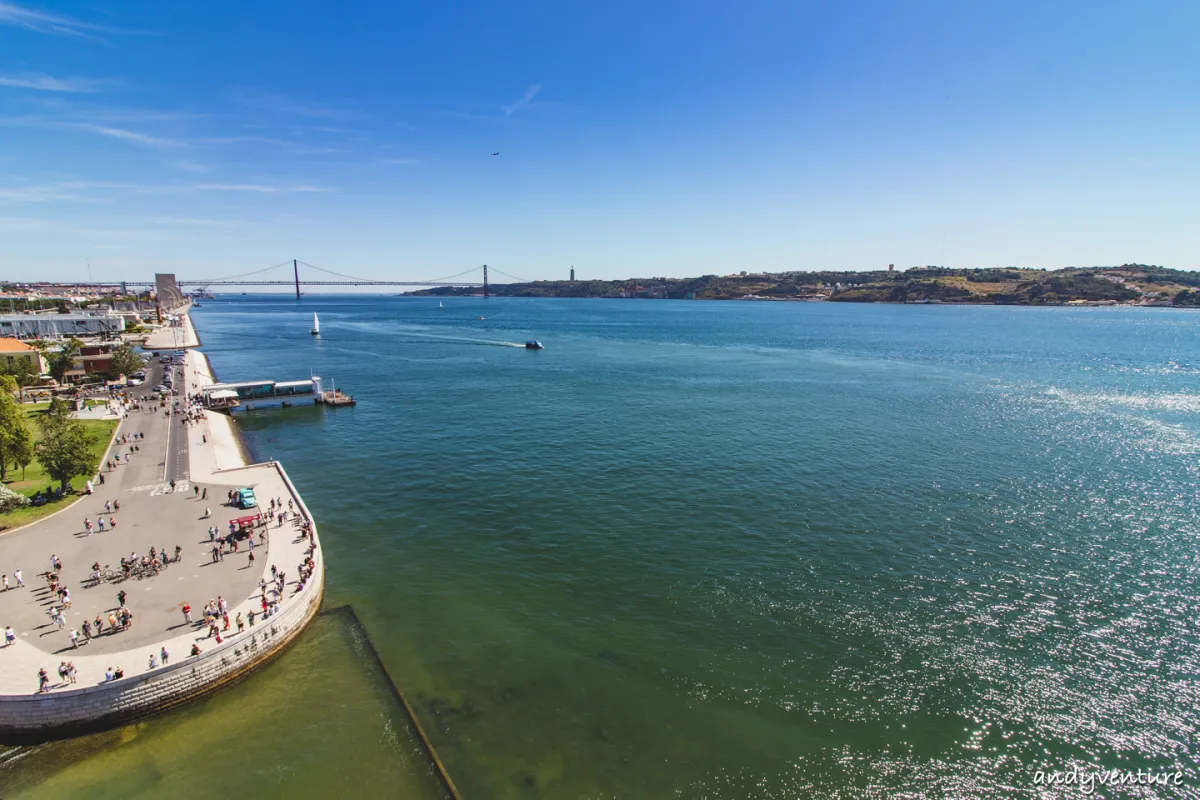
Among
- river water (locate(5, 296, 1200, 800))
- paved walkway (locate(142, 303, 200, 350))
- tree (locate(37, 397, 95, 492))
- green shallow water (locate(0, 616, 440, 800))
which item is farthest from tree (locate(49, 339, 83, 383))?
green shallow water (locate(0, 616, 440, 800))

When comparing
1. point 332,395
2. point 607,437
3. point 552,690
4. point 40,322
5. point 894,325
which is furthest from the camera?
point 894,325

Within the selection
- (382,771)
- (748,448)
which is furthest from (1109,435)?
(382,771)

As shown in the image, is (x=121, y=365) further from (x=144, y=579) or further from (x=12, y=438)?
(x=144, y=579)

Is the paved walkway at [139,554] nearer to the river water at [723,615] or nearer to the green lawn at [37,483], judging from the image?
the green lawn at [37,483]

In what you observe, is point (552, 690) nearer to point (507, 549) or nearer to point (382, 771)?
point (382, 771)

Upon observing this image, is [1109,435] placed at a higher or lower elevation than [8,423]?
lower

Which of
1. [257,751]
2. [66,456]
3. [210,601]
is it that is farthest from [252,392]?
[257,751]

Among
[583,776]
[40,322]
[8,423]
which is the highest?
[40,322]

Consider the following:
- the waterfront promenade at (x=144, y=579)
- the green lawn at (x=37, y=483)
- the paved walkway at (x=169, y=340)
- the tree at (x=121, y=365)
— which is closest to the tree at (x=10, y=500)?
the green lawn at (x=37, y=483)
